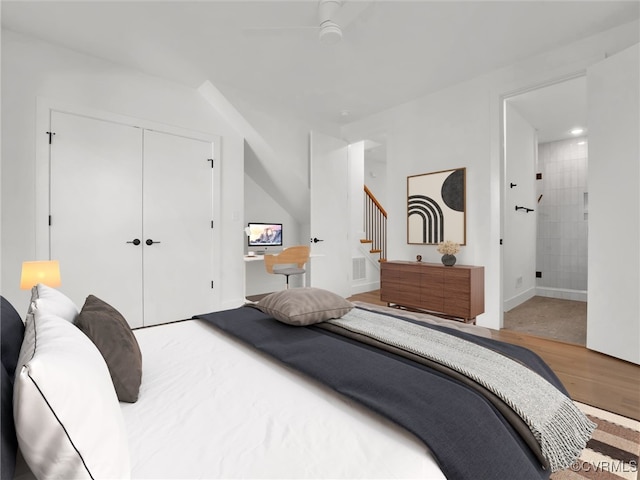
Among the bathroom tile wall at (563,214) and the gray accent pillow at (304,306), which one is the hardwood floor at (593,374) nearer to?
the gray accent pillow at (304,306)

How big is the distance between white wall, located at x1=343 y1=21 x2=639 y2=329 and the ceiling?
15 cm

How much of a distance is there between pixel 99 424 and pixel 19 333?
71cm

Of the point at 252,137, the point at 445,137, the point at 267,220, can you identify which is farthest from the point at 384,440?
the point at 267,220

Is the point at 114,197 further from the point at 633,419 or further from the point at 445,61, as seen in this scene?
the point at 633,419

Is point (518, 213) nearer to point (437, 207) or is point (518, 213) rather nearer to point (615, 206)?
point (437, 207)

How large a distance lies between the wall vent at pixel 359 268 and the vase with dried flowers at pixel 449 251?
199 cm

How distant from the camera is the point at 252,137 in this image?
423 centimetres

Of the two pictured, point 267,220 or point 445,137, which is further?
point 267,220

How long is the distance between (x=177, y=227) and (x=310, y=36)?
7.86 feet

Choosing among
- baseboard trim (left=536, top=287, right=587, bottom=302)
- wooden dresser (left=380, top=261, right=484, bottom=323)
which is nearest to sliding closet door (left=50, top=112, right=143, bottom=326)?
wooden dresser (left=380, top=261, right=484, bottom=323)

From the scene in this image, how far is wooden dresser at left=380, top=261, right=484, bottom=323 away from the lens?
327cm

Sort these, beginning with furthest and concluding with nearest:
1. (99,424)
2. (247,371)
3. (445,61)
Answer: (445,61)
(247,371)
(99,424)

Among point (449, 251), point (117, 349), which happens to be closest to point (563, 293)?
point (449, 251)

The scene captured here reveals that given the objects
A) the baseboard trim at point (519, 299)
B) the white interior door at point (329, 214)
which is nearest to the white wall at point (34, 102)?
the white interior door at point (329, 214)
